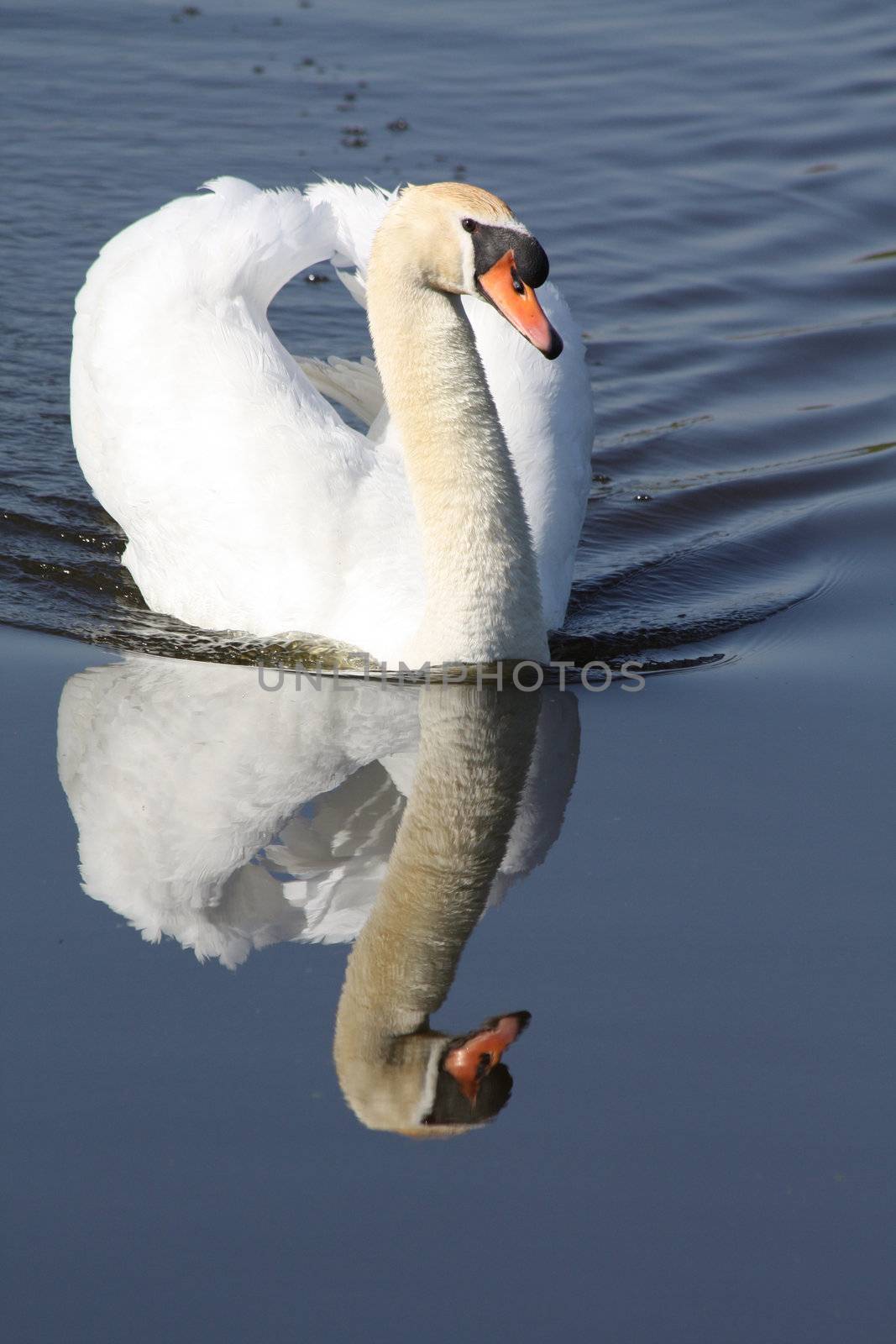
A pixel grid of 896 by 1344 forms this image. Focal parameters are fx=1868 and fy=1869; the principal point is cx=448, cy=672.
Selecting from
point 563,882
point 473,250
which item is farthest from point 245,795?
point 473,250

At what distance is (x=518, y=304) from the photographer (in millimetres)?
5375

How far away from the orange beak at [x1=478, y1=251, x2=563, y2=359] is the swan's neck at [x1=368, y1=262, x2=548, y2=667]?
387 millimetres

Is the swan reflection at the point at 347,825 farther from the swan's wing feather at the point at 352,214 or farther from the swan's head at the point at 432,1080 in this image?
the swan's wing feather at the point at 352,214

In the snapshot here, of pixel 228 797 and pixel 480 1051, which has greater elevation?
pixel 480 1051

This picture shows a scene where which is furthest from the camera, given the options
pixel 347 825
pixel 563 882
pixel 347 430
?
pixel 347 430

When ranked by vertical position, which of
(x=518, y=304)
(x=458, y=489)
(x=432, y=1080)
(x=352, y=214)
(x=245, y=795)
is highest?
(x=518, y=304)

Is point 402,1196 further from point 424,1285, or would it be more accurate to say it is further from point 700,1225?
point 700,1225

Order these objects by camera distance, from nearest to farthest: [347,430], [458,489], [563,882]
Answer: [563,882] → [458,489] → [347,430]

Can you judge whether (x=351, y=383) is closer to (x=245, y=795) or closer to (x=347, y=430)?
(x=347, y=430)

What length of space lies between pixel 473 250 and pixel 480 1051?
2463mm

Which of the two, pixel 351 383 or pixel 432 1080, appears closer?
pixel 432 1080

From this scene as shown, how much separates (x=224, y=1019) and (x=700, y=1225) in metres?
1.22

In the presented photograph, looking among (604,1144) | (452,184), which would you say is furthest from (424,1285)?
(452,184)

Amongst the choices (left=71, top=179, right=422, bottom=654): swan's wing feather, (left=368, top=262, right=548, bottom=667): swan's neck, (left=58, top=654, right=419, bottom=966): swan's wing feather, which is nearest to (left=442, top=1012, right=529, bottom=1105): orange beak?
(left=58, top=654, right=419, bottom=966): swan's wing feather
